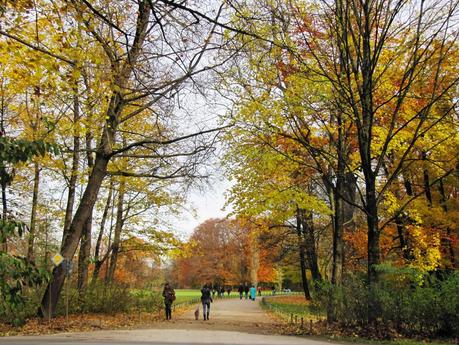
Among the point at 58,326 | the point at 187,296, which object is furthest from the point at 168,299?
the point at 187,296

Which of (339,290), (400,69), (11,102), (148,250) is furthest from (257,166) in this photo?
(11,102)

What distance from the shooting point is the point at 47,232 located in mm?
22688

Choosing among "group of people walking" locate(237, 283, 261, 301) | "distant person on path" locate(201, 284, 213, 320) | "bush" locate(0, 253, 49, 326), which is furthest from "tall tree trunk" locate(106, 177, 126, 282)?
"group of people walking" locate(237, 283, 261, 301)

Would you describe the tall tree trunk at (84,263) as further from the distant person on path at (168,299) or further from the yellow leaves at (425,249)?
the yellow leaves at (425,249)

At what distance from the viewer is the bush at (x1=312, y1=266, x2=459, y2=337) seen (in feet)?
34.8

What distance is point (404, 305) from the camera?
36.7ft

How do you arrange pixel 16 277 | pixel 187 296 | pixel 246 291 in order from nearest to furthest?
pixel 16 277 < pixel 187 296 < pixel 246 291

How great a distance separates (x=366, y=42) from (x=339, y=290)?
7.27m

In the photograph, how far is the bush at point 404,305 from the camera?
34.8ft

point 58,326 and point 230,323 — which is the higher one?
point 58,326

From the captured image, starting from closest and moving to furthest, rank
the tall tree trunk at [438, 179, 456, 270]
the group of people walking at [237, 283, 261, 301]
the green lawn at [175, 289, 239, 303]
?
the tall tree trunk at [438, 179, 456, 270]
the green lawn at [175, 289, 239, 303]
the group of people walking at [237, 283, 261, 301]

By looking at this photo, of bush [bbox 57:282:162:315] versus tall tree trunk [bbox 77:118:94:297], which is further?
tall tree trunk [bbox 77:118:94:297]

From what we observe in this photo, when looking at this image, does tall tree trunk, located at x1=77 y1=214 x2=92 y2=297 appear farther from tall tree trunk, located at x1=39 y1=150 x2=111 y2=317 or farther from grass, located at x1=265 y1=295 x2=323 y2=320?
grass, located at x1=265 y1=295 x2=323 y2=320

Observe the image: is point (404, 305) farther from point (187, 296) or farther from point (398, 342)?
point (187, 296)
